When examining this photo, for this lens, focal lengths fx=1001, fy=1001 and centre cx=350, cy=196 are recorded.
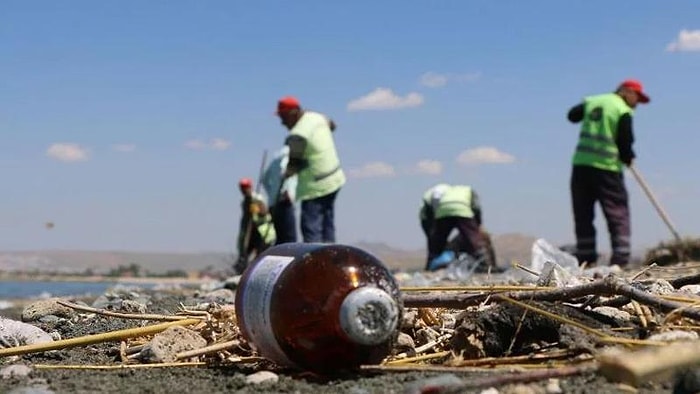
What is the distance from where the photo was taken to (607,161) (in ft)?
32.9

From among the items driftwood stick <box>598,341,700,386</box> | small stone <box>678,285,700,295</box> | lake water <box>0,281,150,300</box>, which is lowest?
lake water <box>0,281,150,300</box>

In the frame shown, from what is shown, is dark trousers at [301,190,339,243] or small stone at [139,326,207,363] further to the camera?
dark trousers at [301,190,339,243]

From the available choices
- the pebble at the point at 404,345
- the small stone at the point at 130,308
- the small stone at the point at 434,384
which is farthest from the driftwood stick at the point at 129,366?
the small stone at the point at 130,308

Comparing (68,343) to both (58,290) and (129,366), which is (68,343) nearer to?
(129,366)

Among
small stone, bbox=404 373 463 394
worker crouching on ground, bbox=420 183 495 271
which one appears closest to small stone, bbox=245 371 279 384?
small stone, bbox=404 373 463 394

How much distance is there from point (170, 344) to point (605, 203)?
25.2 ft

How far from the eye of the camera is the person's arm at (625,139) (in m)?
10.1

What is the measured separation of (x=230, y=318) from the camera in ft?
10.8

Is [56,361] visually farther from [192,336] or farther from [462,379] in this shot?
[462,379]

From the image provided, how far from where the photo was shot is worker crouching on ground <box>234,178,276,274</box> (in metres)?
14.0

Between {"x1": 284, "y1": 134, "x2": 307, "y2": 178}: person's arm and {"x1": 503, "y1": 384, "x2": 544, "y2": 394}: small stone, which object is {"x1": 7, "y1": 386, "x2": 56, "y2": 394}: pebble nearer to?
{"x1": 503, "y1": 384, "x2": 544, "y2": 394}: small stone

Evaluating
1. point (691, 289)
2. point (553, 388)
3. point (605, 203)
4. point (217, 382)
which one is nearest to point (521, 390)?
point (553, 388)

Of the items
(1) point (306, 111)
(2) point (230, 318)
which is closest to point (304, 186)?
(1) point (306, 111)

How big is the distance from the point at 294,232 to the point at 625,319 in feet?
26.1
